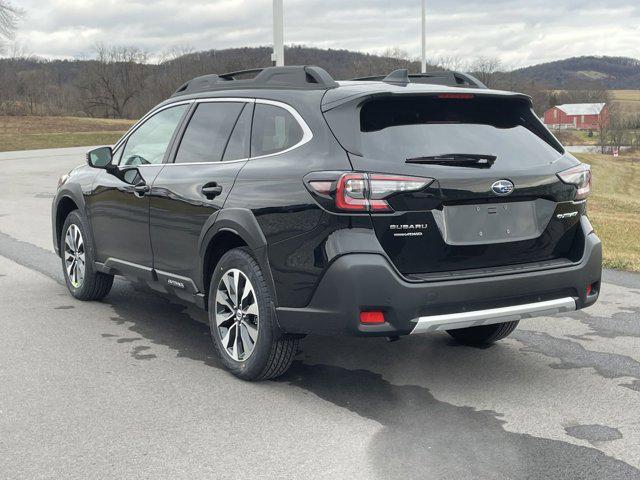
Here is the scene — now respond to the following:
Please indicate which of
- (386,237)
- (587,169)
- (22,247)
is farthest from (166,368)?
(22,247)

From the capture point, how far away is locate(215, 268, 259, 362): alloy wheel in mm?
4848

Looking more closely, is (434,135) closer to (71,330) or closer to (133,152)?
(133,152)

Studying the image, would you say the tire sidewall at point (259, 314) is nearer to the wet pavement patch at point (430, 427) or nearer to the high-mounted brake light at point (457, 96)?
the wet pavement patch at point (430, 427)

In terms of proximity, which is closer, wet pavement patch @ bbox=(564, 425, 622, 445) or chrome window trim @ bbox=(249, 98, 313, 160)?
wet pavement patch @ bbox=(564, 425, 622, 445)

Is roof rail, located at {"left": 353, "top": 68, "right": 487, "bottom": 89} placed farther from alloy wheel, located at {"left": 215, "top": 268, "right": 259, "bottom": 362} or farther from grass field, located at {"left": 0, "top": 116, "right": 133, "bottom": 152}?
grass field, located at {"left": 0, "top": 116, "right": 133, "bottom": 152}

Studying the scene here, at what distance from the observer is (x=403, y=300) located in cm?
420

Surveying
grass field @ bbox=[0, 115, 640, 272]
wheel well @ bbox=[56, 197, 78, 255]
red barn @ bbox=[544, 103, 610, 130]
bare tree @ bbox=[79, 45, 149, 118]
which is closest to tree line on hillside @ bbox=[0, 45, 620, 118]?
bare tree @ bbox=[79, 45, 149, 118]

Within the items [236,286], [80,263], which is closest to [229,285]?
[236,286]

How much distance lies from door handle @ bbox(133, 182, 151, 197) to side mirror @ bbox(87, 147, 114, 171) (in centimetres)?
58

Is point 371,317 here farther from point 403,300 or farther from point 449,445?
point 449,445

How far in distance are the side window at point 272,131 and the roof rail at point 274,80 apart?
180mm

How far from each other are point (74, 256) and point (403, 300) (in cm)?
402

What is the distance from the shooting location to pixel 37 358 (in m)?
5.43

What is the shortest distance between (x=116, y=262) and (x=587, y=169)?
11.6ft
